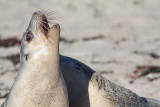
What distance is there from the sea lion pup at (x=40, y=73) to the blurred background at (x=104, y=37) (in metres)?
2.04

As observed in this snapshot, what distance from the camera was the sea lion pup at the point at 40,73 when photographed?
2611mm

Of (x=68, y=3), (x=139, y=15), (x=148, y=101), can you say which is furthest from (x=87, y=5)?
(x=148, y=101)

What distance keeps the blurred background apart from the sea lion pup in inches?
80.2

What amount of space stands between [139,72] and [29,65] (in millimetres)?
3112

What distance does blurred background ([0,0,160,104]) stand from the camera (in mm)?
5371

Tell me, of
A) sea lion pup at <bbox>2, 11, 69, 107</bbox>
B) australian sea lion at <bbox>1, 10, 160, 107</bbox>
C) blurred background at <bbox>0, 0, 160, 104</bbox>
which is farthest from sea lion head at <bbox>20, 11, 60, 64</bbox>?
blurred background at <bbox>0, 0, 160, 104</bbox>

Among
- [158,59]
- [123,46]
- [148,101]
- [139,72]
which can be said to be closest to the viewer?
[148,101]

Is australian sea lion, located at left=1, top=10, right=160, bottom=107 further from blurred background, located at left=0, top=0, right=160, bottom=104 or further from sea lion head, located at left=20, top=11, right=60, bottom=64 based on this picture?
blurred background, located at left=0, top=0, right=160, bottom=104

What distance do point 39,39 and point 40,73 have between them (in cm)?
26

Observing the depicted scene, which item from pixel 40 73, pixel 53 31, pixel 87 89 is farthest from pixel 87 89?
A: pixel 53 31

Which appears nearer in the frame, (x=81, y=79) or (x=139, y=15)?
(x=81, y=79)

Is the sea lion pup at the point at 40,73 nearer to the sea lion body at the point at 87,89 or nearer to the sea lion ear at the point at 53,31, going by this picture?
the sea lion ear at the point at 53,31

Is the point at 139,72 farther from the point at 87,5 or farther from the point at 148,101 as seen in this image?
the point at 87,5

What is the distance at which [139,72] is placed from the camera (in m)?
5.45
